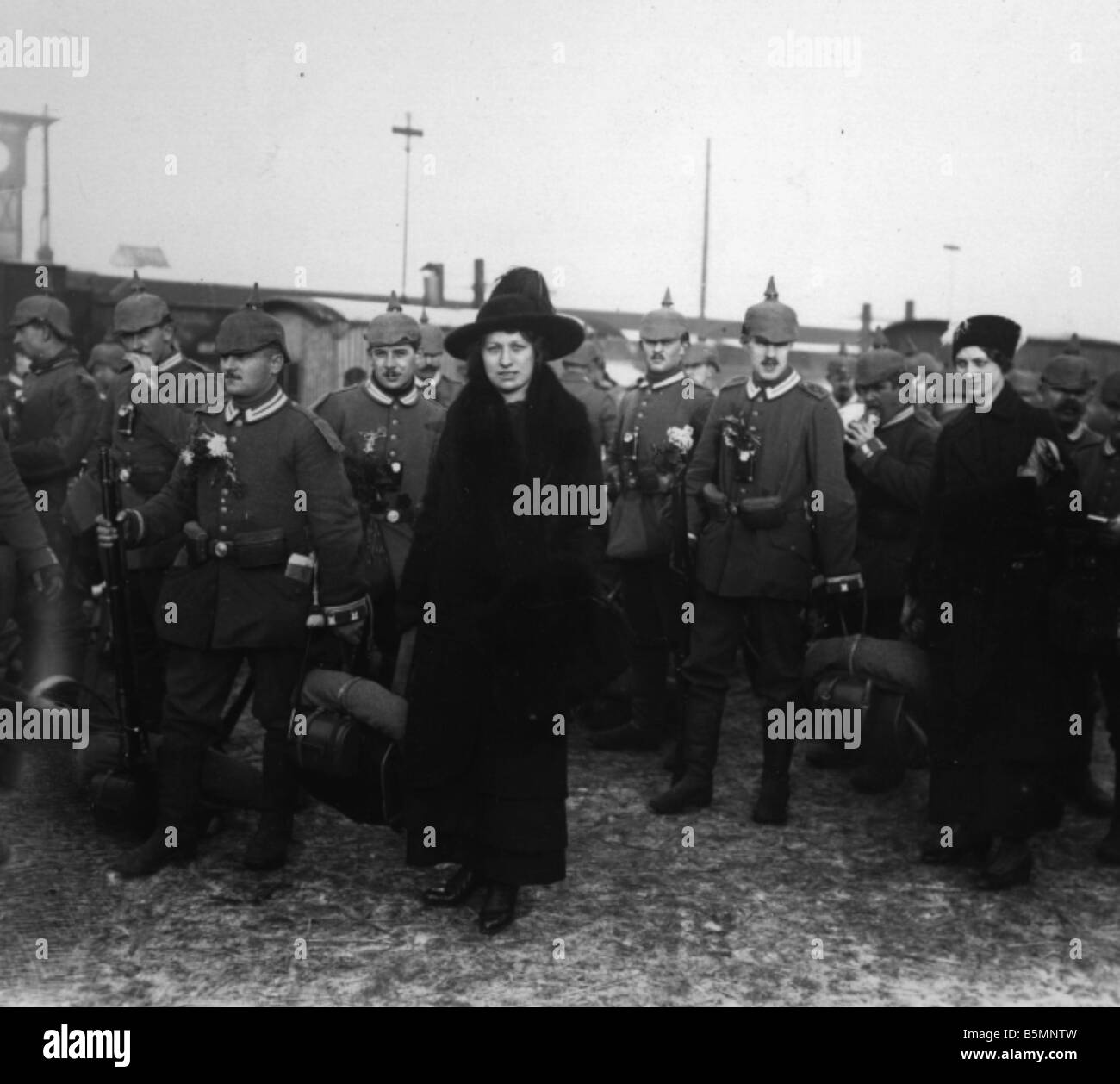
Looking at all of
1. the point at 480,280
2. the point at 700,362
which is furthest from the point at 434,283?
the point at 700,362

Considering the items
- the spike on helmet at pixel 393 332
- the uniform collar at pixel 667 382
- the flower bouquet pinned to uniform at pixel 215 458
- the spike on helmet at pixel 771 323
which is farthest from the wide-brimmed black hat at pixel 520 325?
the uniform collar at pixel 667 382

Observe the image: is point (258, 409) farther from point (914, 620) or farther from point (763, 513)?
point (914, 620)

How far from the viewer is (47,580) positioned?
529 centimetres

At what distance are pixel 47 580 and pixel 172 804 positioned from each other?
1.13 meters

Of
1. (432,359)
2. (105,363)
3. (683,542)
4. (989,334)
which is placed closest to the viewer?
(989,334)

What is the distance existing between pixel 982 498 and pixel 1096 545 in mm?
616

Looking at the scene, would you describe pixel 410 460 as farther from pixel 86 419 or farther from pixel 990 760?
pixel 990 760

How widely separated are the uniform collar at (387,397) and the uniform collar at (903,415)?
8.49 ft

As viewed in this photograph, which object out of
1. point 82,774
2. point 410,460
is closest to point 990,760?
point 410,460

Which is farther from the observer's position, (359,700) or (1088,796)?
(1088,796)

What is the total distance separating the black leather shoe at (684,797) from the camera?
5980 millimetres

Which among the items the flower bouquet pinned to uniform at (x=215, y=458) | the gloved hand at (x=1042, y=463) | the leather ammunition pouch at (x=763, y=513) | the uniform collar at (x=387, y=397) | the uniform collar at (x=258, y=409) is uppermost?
the uniform collar at (x=387, y=397)

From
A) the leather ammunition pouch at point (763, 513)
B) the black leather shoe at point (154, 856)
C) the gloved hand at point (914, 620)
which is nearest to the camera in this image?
the black leather shoe at point (154, 856)

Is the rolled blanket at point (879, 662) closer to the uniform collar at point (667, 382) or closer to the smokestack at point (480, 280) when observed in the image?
the uniform collar at point (667, 382)
